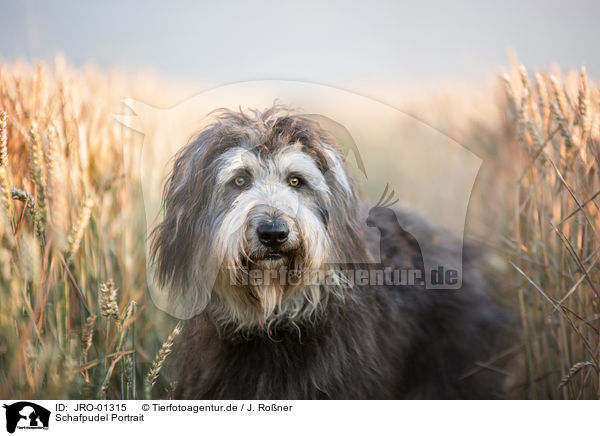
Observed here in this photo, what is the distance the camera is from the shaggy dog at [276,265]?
8.29 ft

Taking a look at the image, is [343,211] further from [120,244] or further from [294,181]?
[120,244]

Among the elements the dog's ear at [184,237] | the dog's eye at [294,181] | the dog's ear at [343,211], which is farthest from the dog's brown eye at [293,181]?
the dog's ear at [184,237]

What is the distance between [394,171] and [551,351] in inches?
55.4

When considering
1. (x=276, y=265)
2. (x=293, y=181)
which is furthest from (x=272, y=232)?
(x=293, y=181)

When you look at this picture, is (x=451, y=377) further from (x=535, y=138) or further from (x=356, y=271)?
(x=535, y=138)

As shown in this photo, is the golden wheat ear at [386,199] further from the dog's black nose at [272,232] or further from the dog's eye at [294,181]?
the dog's black nose at [272,232]

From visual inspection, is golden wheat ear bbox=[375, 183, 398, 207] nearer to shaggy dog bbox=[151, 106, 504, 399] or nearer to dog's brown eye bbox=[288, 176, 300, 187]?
shaggy dog bbox=[151, 106, 504, 399]

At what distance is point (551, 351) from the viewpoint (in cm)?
323

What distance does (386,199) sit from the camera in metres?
2.92

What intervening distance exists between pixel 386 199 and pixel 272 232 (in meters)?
0.80
